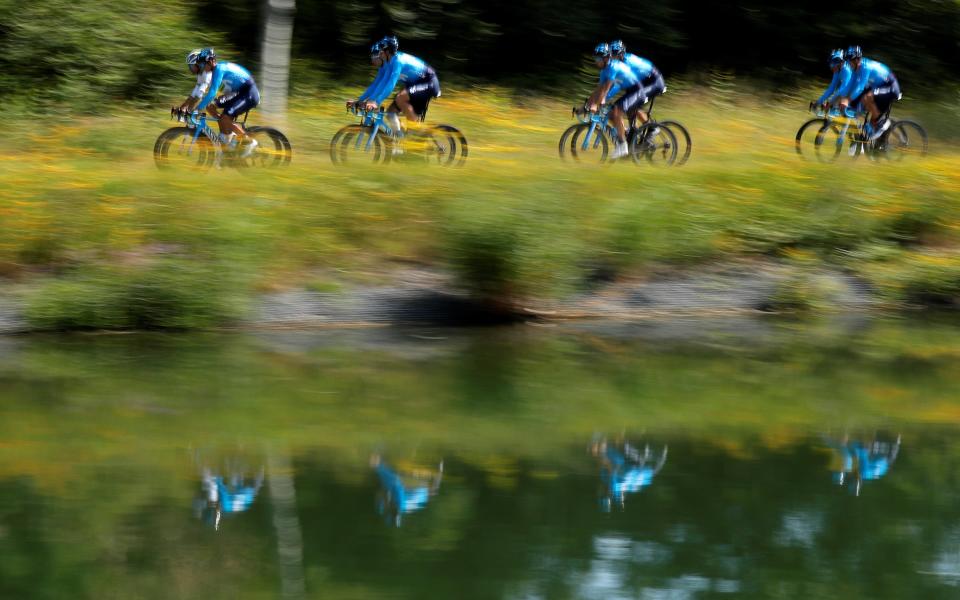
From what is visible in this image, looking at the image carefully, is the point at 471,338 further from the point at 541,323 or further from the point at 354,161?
the point at 354,161

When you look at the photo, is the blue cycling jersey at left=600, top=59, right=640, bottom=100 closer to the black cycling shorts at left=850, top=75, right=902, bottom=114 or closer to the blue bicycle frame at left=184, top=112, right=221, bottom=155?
the black cycling shorts at left=850, top=75, right=902, bottom=114

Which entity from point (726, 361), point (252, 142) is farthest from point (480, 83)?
point (726, 361)

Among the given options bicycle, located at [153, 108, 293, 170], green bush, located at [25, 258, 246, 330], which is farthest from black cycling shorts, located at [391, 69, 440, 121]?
green bush, located at [25, 258, 246, 330]

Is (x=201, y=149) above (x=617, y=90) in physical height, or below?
below

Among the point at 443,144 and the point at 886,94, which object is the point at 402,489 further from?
the point at 886,94

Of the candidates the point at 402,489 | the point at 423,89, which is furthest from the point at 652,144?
the point at 402,489

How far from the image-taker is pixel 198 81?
16250 millimetres

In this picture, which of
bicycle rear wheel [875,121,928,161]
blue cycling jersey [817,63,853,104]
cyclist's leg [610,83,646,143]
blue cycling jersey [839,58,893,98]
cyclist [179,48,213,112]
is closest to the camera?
cyclist [179,48,213,112]

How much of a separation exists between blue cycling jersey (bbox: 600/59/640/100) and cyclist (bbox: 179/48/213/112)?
4.79m

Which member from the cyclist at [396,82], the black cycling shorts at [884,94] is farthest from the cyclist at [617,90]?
the black cycling shorts at [884,94]

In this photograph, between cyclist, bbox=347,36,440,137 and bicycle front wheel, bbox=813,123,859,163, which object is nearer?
cyclist, bbox=347,36,440,137

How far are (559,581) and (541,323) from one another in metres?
7.71

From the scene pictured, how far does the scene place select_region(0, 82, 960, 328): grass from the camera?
41.6 ft

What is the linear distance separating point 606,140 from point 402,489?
1099 cm
